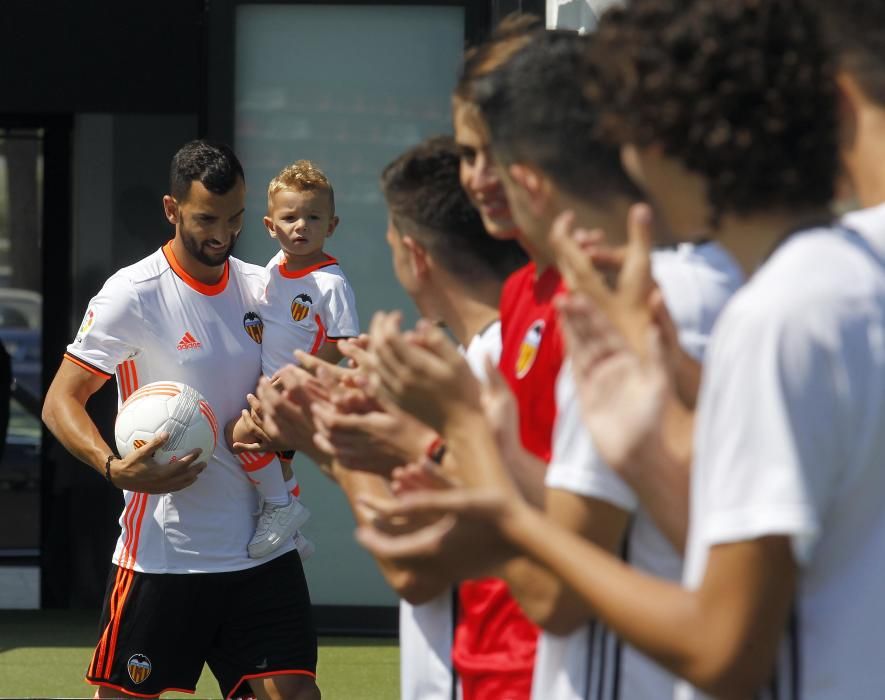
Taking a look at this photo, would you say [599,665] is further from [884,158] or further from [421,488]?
[884,158]

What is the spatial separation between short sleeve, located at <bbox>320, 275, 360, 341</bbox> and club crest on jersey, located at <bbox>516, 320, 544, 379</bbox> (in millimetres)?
3252

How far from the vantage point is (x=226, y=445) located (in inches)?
174

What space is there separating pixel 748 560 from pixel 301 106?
20.3ft

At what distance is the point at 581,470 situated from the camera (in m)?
1.68

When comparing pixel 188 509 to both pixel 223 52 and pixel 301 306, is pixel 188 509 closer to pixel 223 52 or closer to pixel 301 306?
pixel 301 306

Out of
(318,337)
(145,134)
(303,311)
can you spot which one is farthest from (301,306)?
(145,134)

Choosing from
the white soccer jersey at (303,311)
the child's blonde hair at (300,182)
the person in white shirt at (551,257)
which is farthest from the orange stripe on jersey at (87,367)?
the person in white shirt at (551,257)

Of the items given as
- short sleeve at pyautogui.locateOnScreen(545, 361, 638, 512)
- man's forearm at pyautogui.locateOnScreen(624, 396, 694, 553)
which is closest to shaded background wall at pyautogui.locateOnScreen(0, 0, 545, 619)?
short sleeve at pyautogui.locateOnScreen(545, 361, 638, 512)

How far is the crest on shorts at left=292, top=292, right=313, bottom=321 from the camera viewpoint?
519cm

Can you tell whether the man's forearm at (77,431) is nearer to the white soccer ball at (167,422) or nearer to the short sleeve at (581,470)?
the white soccer ball at (167,422)

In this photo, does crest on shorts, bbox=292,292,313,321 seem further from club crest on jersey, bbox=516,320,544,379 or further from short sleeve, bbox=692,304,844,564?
short sleeve, bbox=692,304,844,564

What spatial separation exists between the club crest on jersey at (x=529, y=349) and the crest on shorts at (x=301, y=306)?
3.18 meters

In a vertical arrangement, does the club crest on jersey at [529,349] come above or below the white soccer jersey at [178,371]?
above

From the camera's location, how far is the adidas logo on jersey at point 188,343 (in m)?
4.38
